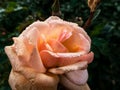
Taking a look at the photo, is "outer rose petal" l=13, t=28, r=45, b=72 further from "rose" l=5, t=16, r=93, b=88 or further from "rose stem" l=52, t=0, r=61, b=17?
"rose stem" l=52, t=0, r=61, b=17

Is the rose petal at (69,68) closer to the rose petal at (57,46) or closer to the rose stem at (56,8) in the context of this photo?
the rose petal at (57,46)

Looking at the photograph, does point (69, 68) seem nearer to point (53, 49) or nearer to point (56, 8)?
point (53, 49)

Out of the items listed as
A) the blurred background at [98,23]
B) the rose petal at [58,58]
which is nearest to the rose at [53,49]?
the rose petal at [58,58]

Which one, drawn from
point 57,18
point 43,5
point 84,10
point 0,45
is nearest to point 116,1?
point 84,10

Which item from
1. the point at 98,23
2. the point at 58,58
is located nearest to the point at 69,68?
the point at 58,58

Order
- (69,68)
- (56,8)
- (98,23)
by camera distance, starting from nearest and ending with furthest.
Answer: (69,68)
(56,8)
(98,23)

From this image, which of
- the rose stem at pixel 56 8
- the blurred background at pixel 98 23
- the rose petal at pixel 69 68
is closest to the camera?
the rose petal at pixel 69 68

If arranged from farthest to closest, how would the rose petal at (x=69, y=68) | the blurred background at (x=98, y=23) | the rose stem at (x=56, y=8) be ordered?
the blurred background at (x=98, y=23)
the rose stem at (x=56, y=8)
the rose petal at (x=69, y=68)

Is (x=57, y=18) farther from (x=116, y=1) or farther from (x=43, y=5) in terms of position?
(x=116, y=1)

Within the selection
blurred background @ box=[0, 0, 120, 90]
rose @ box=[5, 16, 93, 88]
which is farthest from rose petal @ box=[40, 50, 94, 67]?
blurred background @ box=[0, 0, 120, 90]
